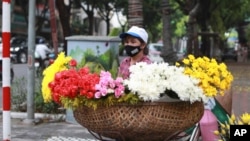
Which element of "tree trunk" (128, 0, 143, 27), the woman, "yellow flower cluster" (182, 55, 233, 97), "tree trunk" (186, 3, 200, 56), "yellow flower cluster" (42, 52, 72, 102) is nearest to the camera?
"yellow flower cluster" (182, 55, 233, 97)

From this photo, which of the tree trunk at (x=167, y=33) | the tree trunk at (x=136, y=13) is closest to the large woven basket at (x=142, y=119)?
the tree trunk at (x=136, y=13)

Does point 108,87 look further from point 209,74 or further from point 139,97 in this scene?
point 209,74

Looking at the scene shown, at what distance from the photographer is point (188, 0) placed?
2630 cm

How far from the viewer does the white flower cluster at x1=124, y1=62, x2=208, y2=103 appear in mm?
3131

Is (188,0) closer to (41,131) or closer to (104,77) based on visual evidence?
(41,131)

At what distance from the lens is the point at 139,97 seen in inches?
124

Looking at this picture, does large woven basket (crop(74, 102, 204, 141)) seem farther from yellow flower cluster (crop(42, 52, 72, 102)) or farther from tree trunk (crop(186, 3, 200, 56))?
tree trunk (crop(186, 3, 200, 56))

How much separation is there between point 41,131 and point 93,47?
1.54m

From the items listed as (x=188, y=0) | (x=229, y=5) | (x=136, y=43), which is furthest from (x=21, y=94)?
(x=229, y=5)

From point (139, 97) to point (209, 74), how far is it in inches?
20.8

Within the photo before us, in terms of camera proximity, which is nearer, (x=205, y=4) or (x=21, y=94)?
(x=21, y=94)

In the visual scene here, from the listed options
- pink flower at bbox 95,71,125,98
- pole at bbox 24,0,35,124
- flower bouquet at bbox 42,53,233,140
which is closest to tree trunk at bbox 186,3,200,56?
pole at bbox 24,0,35,124

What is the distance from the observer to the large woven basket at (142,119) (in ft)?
10.4

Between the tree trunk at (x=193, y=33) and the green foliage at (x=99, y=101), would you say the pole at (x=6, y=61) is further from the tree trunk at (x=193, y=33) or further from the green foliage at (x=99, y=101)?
the tree trunk at (x=193, y=33)
